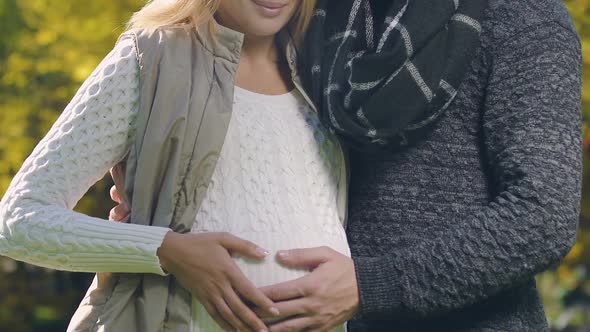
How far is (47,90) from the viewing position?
19.4 feet

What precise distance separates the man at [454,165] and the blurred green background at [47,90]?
282 cm

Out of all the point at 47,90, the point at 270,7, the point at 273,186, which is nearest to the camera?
the point at 273,186

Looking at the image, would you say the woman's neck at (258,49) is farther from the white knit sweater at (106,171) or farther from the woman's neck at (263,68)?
the white knit sweater at (106,171)

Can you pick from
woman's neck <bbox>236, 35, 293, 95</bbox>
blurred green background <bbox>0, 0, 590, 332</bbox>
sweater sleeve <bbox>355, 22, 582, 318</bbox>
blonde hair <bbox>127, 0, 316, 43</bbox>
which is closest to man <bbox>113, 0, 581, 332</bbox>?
sweater sleeve <bbox>355, 22, 582, 318</bbox>

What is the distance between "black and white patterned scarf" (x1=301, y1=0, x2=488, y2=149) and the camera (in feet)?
8.43

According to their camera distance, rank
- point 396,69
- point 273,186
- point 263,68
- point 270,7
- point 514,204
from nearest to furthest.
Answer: point 514,204 < point 396,69 < point 273,186 < point 270,7 < point 263,68

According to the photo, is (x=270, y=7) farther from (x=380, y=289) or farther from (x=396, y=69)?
(x=380, y=289)

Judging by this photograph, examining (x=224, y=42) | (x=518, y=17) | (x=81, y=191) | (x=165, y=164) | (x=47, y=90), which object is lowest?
(x=47, y=90)

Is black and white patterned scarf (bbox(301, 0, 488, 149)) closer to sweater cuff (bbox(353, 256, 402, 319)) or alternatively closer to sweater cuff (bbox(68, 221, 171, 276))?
sweater cuff (bbox(353, 256, 402, 319))

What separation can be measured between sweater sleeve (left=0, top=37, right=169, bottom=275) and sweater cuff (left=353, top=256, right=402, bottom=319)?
47 cm

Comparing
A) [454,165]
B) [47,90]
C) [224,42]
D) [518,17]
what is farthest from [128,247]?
[47,90]

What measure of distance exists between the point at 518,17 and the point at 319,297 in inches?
30.7

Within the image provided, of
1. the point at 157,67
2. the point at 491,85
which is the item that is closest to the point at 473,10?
the point at 491,85

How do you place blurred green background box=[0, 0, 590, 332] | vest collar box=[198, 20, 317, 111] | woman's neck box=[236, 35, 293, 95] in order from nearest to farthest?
1. vest collar box=[198, 20, 317, 111]
2. woman's neck box=[236, 35, 293, 95]
3. blurred green background box=[0, 0, 590, 332]
